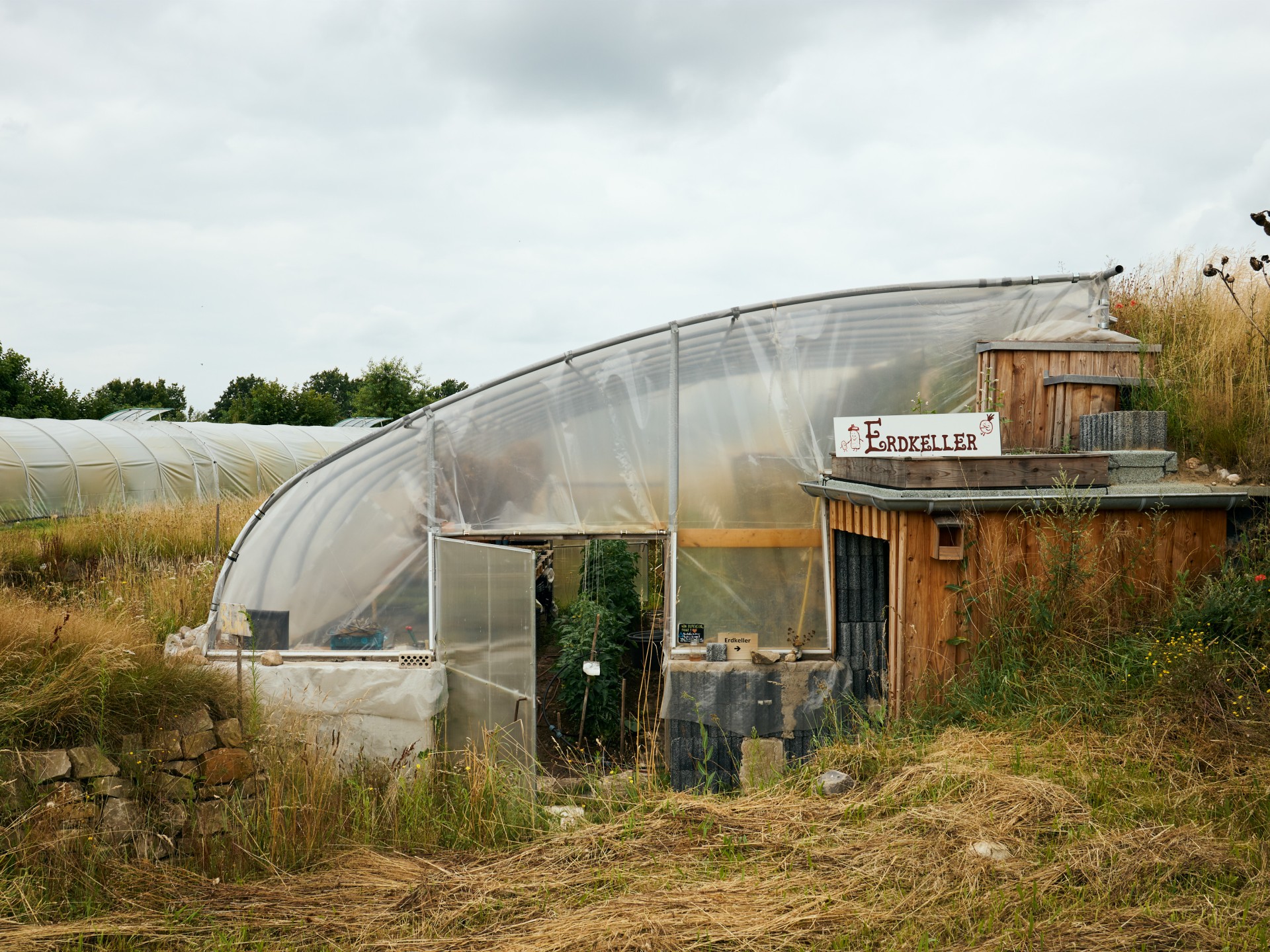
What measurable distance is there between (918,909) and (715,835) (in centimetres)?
98

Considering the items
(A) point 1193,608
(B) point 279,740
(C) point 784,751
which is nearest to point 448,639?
(B) point 279,740

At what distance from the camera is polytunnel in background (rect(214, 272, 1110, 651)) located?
7039 mm


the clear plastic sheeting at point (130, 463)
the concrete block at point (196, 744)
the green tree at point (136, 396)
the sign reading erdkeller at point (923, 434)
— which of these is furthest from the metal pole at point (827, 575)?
the green tree at point (136, 396)

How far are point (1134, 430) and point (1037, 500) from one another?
1.37 m

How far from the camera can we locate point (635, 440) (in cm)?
714

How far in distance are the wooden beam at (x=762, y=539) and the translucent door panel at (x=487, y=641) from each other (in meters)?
1.57

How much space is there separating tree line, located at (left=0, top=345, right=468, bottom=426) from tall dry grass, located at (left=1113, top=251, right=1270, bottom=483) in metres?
16.3

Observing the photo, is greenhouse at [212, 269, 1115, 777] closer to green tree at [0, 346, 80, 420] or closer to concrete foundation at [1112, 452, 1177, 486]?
concrete foundation at [1112, 452, 1177, 486]

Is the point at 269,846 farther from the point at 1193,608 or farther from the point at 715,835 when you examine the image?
the point at 1193,608

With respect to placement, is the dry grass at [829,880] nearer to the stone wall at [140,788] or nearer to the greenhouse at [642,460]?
the stone wall at [140,788]

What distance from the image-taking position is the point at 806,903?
3258 mm

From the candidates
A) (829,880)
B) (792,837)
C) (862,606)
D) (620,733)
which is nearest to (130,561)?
(620,733)

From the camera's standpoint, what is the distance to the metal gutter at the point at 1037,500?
5.22 meters

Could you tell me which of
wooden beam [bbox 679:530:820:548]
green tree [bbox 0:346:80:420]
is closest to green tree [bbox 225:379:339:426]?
green tree [bbox 0:346:80:420]
